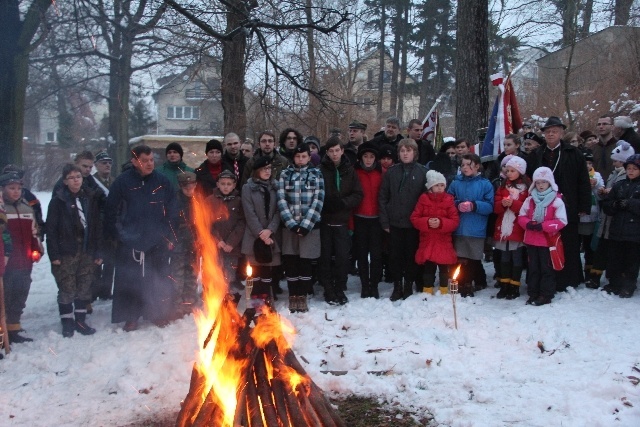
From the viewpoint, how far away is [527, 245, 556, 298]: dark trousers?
22.5ft

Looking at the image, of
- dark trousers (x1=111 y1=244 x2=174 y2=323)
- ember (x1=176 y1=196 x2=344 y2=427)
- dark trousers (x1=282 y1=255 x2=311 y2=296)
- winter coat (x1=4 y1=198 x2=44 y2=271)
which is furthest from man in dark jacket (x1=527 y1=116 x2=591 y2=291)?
winter coat (x1=4 y1=198 x2=44 y2=271)

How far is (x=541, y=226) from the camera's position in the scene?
22.4ft

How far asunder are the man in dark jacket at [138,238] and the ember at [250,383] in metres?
2.72

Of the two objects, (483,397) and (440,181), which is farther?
(440,181)

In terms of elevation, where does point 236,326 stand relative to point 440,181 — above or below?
below

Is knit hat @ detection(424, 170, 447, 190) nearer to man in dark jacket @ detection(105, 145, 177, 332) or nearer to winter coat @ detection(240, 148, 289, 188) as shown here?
winter coat @ detection(240, 148, 289, 188)

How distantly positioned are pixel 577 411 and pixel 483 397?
0.71m

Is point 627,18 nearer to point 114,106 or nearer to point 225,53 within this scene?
point 225,53

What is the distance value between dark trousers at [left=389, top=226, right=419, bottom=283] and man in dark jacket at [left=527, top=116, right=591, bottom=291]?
186 cm

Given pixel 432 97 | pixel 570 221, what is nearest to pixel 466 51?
pixel 570 221

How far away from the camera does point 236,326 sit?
4.32 meters

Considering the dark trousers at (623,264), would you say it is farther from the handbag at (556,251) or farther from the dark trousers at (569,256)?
the handbag at (556,251)

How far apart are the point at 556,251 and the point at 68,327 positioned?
596cm

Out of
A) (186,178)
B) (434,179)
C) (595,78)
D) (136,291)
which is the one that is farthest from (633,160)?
(595,78)
